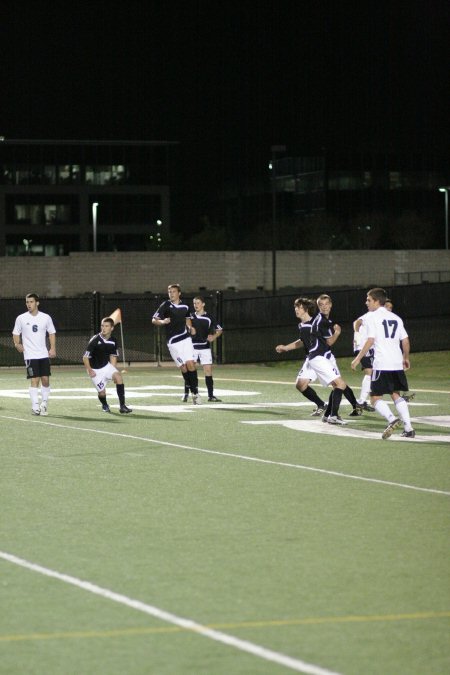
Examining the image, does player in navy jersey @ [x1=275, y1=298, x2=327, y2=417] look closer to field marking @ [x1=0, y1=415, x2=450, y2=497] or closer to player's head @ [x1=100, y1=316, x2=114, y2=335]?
player's head @ [x1=100, y1=316, x2=114, y2=335]

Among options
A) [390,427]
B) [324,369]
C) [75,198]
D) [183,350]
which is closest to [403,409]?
[390,427]

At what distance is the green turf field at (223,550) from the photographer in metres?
6.68

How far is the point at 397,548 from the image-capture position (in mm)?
9445

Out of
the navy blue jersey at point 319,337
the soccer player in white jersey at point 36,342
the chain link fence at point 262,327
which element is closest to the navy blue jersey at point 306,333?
the navy blue jersey at point 319,337

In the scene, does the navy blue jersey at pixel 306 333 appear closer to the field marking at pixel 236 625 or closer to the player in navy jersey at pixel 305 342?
the player in navy jersey at pixel 305 342

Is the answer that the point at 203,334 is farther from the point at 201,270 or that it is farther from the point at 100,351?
the point at 201,270

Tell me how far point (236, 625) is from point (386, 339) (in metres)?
9.49

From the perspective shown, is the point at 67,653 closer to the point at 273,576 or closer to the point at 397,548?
the point at 273,576

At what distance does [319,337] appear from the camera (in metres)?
19.0

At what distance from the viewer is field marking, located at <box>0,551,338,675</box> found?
250 inches

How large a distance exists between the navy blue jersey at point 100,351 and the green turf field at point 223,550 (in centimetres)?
222

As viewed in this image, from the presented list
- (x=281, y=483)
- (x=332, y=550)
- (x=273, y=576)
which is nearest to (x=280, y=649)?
(x=273, y=576)

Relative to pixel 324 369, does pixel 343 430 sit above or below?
below

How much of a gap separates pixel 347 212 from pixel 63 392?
94409 mm
